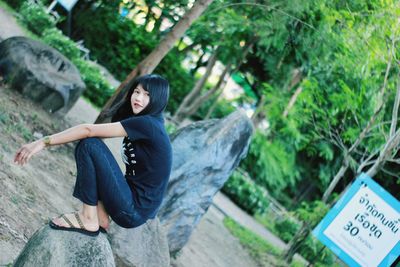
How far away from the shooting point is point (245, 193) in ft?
60.6

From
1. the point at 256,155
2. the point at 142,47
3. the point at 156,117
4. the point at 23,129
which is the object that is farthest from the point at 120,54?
the point at 156,117

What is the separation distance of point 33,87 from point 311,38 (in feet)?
16.3

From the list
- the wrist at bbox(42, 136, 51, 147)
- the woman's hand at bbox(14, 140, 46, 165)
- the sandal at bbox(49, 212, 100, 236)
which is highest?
the wrist at bbox(42, 136, 51, 147)

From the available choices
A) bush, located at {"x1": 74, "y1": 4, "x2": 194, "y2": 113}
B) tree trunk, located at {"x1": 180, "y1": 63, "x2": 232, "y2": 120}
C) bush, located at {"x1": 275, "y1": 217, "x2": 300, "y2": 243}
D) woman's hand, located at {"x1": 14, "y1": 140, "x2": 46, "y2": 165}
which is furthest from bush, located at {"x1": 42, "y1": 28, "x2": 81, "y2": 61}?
woman's hand, located at {"x1": 14, "y1": 140, "x2": 46, "y2": 165}

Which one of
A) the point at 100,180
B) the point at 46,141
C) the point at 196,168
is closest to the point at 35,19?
the point at 196,168

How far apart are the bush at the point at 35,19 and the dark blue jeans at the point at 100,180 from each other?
610 inches

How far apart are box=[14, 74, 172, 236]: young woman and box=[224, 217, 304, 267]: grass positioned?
8023 mm

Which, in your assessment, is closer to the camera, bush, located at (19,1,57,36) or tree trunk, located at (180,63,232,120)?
bush, located at (19,1,57,36)

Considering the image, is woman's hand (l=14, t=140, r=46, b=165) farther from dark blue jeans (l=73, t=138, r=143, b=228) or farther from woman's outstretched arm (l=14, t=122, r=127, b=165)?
dark blue jeans (l=73, t=138, r=143, b=228)

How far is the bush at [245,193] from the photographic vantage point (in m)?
18.4

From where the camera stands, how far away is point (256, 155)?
20219 mm

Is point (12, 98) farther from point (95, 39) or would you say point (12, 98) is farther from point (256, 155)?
point (95, 39)

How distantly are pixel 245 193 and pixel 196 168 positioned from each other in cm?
→ 1152

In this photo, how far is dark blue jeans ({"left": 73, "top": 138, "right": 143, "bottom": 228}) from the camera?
3.36 meters
